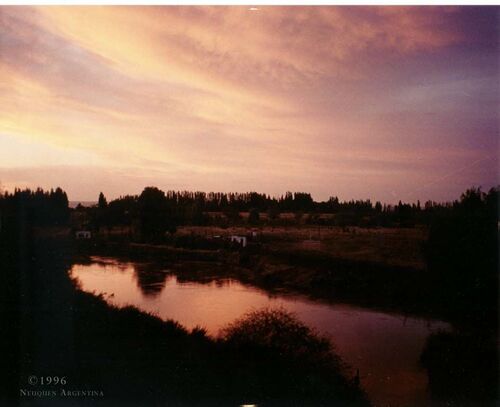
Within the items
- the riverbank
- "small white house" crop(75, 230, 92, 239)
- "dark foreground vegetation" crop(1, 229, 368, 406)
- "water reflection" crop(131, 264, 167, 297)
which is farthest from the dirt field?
"small white house" crop(75, 230, 92, 239)

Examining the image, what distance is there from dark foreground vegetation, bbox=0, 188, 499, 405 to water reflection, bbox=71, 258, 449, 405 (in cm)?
13

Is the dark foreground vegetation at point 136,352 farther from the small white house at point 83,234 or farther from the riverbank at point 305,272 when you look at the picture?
the riverbank at point 305,272

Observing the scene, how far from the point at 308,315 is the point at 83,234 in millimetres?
2801

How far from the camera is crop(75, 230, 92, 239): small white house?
14.1 ft

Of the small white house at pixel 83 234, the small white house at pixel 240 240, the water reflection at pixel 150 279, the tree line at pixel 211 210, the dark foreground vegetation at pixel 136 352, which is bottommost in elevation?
the dark foreground vegetation at pixel 136 352

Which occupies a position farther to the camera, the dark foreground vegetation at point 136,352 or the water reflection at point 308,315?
the water reflection at point 308,315

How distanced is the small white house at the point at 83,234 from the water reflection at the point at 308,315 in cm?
32

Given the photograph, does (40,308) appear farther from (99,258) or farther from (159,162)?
(159,162)

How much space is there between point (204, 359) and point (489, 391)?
2993 millimetres

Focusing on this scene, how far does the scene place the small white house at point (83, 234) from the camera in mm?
4311

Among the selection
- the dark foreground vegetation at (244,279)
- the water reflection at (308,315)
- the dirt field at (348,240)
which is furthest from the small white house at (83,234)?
the dirt field at (348,240)

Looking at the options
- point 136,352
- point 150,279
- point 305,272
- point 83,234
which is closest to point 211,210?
point 150,279

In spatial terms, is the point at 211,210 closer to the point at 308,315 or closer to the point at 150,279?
the point at 150,279

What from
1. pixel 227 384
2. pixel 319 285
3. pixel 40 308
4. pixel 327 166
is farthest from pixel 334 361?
pixel 40 308
